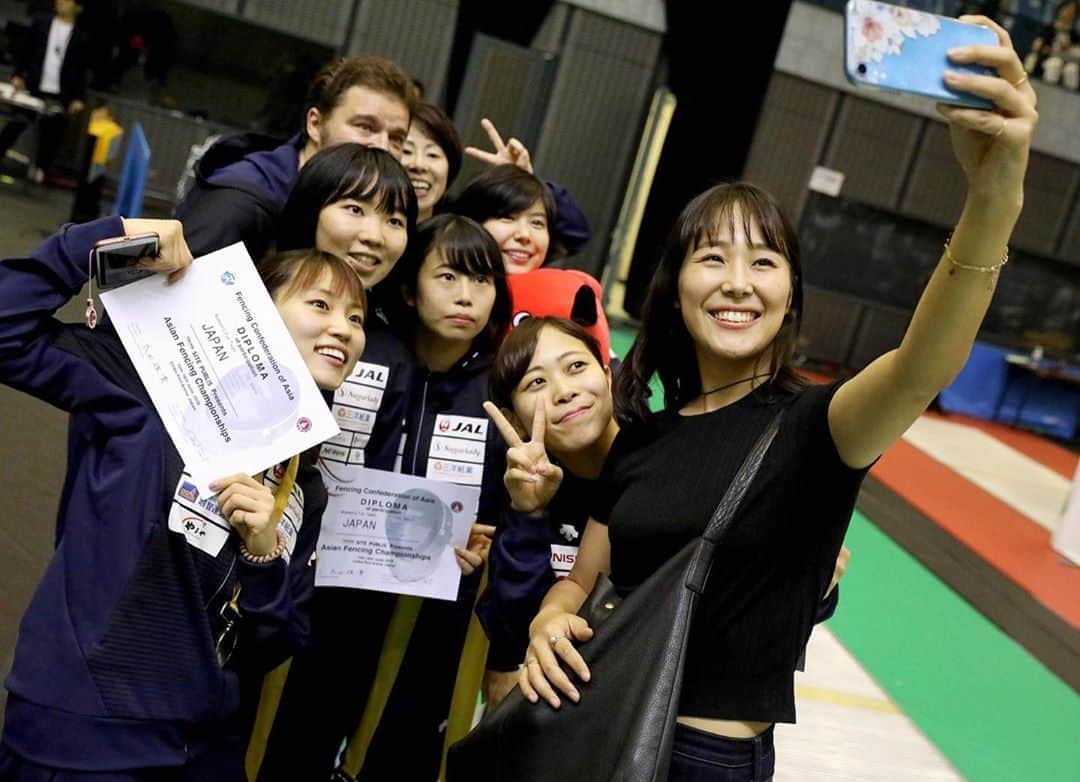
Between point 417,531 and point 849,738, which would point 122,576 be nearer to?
point 417,531

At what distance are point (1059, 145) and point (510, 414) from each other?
45.1 feet

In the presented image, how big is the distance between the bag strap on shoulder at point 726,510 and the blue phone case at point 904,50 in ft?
1.88

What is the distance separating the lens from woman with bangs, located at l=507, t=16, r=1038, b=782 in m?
1.38

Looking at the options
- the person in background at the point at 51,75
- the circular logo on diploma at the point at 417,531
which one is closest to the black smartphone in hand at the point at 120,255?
the circular logo on diploma at the point at 417,531

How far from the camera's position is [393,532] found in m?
2.65

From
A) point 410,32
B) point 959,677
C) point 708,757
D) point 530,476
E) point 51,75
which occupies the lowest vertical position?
point 959,677

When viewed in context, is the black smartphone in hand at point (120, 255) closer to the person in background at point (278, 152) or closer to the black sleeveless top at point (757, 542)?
the person in background at point (278, 152)

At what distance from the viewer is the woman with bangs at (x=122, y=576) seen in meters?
1.94

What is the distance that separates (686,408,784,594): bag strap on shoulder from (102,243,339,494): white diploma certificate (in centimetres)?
71

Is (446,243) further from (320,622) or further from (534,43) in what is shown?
(534,43)

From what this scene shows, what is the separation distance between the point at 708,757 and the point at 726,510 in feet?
1.21

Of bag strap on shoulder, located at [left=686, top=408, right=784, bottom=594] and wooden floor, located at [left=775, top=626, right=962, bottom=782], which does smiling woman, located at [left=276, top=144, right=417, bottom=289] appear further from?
wooden floor, located at [left=775, top=626, right=962, bottom=782]

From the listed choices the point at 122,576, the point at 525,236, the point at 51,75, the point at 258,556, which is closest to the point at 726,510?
the point at 258,556

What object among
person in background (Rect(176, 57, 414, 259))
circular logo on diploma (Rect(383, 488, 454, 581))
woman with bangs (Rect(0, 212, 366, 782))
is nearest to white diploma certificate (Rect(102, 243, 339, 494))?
woman with bangs (Rect(0, 212, 366, 782))
